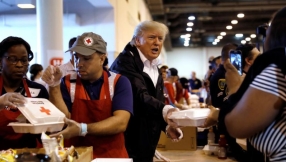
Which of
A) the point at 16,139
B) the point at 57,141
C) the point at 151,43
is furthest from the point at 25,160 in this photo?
the point at 151,43

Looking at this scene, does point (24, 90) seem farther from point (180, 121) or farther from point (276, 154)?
point (276, 154)

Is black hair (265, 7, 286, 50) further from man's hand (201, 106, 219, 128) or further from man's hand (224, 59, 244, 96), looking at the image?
man's hand (201, 106, 219, 128)

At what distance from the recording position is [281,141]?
122 centimetres

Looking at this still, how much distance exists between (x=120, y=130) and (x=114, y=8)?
5109 millimetres

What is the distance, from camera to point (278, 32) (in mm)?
1294

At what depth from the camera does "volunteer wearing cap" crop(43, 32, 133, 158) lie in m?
2.00

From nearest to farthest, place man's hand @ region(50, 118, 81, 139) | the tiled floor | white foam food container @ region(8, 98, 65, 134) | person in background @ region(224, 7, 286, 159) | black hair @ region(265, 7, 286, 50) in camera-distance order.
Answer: person in background @ region(224, 7, 286, 159) → black hair @ region(265, 7, 286, 50) → white foam food container @ region(8, 98, 65, 134) → man's hand @ region(50, 118, 81, 139) → the tiled floor

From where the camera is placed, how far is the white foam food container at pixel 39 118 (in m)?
1.58

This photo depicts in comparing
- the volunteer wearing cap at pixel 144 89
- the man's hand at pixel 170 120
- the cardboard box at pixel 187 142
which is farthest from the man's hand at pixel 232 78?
the cardboard box at pixel 187 142

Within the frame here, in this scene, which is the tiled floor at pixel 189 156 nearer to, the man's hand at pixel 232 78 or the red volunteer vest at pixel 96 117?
the red volunteer vest at pixel 96 117

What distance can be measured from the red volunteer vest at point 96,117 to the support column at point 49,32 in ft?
10.1

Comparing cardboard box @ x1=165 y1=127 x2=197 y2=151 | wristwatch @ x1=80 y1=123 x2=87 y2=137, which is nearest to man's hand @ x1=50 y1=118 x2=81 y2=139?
wristwatch @ x1=80 y1=123 x2=87 y2=137

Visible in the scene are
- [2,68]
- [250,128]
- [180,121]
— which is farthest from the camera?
[2,68]

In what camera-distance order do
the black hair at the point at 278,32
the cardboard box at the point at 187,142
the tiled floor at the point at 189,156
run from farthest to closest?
the cardboard box at the point at 187,142
the tiled floor at the point at 189,156
the black hair at the point at 278,32
